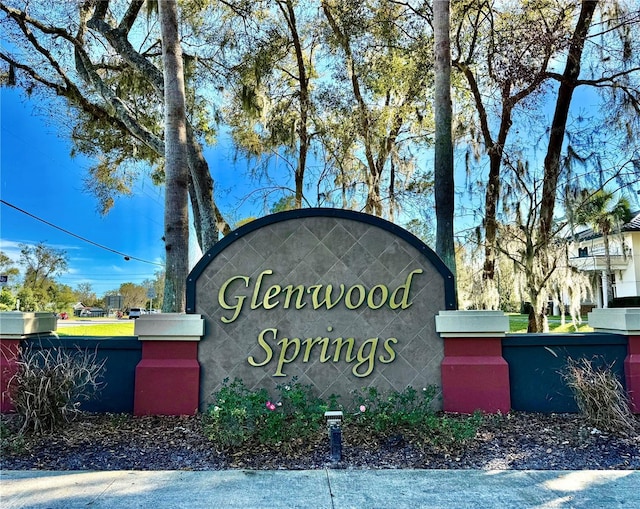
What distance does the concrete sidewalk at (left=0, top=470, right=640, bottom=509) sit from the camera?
3566 millimetres

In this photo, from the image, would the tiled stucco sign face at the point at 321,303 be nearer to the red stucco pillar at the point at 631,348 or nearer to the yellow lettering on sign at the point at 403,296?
the yellow lettering on sign at the point at 403,296

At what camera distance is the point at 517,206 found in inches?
468

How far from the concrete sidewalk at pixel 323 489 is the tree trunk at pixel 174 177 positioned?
3.26 m

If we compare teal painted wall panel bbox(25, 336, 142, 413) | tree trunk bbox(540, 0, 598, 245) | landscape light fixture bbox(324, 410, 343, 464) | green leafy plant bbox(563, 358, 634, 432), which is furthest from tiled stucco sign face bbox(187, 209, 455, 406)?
tree trunk bbox(540, 0, 598, 245)

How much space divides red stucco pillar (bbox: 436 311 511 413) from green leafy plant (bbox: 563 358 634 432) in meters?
0.81

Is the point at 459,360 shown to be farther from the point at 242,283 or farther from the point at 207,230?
the point at 207,230

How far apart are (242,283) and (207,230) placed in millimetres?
4801

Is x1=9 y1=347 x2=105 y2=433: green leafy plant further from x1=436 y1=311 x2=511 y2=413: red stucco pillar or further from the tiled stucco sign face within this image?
x1=436 y1=311 x2=511 y2=413: red stucco pillar

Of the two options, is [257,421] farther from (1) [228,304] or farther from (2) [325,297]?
(2) [325,297]

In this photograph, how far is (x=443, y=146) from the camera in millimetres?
7305

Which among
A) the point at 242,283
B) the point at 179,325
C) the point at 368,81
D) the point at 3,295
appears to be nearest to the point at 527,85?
the point at 368,81

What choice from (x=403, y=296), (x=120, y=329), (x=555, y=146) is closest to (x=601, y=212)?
(x=555, y=146)

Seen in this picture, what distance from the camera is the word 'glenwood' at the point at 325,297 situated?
5984mm

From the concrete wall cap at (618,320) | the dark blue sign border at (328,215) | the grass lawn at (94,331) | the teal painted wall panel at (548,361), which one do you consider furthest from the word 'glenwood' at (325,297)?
the grass lawn at (94,331)
